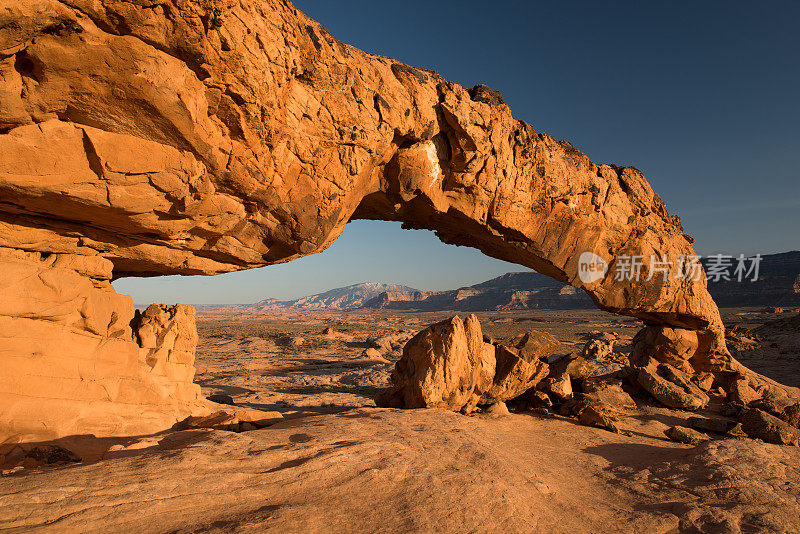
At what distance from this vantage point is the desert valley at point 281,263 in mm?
4695

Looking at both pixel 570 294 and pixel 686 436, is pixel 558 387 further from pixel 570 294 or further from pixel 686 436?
pixel 570 294

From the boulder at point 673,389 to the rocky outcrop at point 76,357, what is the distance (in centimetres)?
1445

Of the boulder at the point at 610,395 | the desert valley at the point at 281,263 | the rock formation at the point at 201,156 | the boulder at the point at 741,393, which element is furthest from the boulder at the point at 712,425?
the rock formation at the point at 201,156

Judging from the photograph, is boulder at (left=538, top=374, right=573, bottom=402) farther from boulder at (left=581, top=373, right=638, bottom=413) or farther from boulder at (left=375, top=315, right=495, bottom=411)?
boulder at (left=375, top=315, right=495, bottom=411)

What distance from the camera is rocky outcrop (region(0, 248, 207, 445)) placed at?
19.8 ft

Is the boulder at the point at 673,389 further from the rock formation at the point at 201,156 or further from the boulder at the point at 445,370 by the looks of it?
the rock formation at the point at 201,156

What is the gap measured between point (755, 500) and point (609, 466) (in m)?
2.46

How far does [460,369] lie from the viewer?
35.2ft

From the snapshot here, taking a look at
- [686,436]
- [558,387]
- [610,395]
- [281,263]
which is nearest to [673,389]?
[610,395]

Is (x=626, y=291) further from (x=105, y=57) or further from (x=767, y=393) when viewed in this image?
(x=105, y=57)

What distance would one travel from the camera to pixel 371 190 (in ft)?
33.7

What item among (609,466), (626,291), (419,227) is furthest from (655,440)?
(419,227)

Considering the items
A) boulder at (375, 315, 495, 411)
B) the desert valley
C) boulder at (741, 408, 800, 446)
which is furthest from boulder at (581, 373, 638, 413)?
boulder at (375, 315, 495, 411)

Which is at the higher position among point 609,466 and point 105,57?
point 105,57
